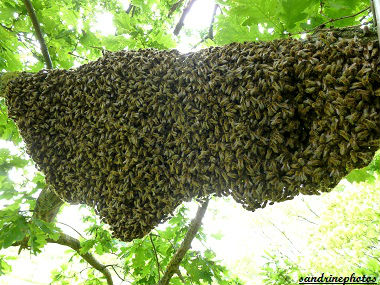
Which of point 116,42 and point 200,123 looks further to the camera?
point 116,42

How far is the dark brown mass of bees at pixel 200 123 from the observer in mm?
1693

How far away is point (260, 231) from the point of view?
3238 cm

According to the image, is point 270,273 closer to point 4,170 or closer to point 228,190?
point 228,190

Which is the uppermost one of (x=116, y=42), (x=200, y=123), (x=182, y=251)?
(x=116, y=42)

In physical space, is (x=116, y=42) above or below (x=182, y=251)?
above

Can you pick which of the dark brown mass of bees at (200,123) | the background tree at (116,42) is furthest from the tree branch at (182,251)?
the dark brown mass of bees at (200,123)

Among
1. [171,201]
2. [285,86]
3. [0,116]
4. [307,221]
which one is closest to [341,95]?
[285,86]

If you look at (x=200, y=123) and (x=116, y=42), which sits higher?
(x=116, y=42)

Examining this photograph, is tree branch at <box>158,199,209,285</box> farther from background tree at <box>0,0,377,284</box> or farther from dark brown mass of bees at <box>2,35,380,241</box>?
dark brown mass of bees at <box>2,35,380,241</box>

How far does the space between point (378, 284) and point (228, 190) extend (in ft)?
23.3

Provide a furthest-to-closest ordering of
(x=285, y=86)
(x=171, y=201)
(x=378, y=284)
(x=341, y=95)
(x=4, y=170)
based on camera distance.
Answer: (x=378, y=284) < (x=4, y=170) < (x=171, y=201) < (x=285, y=86) < (x=341, y=95)

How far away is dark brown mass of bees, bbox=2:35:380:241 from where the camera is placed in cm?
169

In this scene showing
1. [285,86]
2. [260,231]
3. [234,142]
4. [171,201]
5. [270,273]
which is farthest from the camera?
[260,231]

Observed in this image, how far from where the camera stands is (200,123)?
83.3 inches
